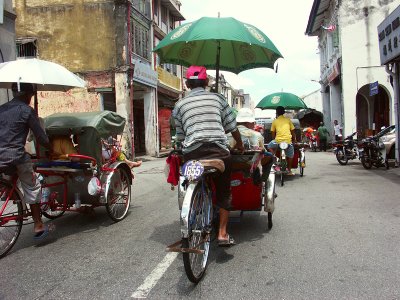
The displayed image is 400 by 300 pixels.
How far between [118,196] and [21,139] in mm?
2017

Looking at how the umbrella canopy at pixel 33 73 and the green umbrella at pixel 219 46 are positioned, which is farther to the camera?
the green umbrella at pixel 219 46

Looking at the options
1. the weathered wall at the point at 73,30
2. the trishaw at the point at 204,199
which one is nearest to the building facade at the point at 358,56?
the weathered wall at the point at 73,30

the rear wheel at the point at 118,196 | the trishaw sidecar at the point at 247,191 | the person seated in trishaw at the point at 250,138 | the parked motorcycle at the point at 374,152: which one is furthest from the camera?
the parked motorcycle at the point at 374,152

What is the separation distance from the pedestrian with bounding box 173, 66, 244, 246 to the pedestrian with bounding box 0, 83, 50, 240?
1772 mm

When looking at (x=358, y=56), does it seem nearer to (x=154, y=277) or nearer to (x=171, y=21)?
(x=171, y=21)

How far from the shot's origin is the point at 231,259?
436 cm

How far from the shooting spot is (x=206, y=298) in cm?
336

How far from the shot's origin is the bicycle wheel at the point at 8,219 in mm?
4668

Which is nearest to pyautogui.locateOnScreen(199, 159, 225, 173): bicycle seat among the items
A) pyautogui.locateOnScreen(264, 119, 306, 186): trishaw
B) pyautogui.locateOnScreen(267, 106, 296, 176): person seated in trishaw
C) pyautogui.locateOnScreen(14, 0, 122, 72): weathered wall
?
pyautogui.locateOnScreen(264, 119, 306, 186): trishaw

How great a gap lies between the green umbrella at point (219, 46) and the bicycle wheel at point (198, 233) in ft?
6.85

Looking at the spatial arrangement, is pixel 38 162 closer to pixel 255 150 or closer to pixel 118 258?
pixel 118 258

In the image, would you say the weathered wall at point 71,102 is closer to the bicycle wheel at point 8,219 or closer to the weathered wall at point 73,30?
the weathered wall at point 73,30

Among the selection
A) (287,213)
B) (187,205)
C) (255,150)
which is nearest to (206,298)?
(187,205)

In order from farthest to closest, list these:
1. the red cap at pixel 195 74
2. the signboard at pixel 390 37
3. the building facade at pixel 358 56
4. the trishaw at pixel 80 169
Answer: the building facade at pixel 358 56 < the signboard at pixel 390 37 < the trishaw at pixel 80 169 < the red cap at pixel 195 74
